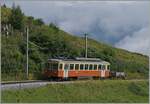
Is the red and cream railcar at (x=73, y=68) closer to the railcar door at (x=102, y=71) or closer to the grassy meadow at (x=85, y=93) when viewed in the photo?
the railcar door at (x=102, y=71)

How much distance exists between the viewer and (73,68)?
4331 cm

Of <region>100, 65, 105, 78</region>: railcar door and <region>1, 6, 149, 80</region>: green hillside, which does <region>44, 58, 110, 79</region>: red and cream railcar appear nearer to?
<region>100, 65, 105, 78</region>: railcar door

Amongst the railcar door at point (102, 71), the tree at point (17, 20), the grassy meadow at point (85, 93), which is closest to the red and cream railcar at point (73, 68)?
the railcar door at point (102, 71)

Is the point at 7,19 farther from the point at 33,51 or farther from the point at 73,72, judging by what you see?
the point at 73,72

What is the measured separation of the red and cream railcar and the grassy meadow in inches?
143

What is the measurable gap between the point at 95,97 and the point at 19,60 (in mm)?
14100

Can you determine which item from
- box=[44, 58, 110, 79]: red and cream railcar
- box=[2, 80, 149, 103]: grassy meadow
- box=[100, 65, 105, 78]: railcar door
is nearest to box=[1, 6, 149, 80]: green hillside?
box=[44, 58, 110, 79]: red and cream railcar

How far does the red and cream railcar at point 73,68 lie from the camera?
42.5 meters

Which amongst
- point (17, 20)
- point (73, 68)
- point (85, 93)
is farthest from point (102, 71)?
point (17, 20)

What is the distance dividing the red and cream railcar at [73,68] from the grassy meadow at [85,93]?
3.62 meters

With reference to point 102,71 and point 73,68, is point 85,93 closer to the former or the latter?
point 73,68

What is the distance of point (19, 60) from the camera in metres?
47.9

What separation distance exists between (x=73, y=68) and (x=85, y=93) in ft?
24.1

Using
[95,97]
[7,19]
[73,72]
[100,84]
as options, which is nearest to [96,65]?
[73,72]
